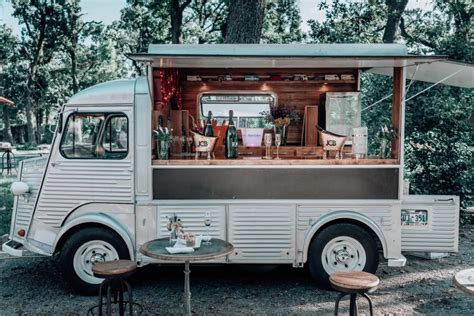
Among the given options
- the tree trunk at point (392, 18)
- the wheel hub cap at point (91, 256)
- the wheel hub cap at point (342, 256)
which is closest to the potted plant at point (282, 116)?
the wheel hub cap at point (342, 256)

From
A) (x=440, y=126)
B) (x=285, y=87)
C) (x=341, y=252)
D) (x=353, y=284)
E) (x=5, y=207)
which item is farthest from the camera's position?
(x=5, y=207)

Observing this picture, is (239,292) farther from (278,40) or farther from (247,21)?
(278,40)

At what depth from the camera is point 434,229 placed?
539 cm

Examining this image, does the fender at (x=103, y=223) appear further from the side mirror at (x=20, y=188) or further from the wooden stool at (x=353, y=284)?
the wooden stool at (x=353, y=284)

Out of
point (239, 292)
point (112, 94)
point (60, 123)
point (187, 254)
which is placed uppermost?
point (112, 94)

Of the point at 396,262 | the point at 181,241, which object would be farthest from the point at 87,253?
the point at 396,262

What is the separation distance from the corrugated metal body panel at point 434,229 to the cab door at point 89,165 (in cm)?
322

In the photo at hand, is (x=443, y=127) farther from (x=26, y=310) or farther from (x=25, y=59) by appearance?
(x=25, y=59)

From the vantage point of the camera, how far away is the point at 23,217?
554cm

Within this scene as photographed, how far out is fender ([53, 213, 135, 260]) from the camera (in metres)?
5.14

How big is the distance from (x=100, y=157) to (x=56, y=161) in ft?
1.66

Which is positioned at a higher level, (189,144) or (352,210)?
(189,144)

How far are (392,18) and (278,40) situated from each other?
9.78m

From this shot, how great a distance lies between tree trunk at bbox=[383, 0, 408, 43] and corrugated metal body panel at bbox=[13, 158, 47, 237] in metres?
10.3
